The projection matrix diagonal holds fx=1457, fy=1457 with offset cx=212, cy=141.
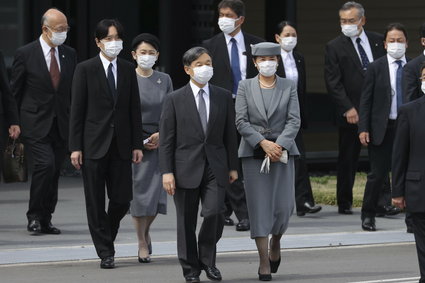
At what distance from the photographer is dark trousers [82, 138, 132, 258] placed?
12000mm

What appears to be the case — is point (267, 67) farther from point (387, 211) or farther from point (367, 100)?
point (387, 211)

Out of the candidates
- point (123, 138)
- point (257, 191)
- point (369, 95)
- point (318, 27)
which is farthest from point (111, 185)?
point (318, 27)

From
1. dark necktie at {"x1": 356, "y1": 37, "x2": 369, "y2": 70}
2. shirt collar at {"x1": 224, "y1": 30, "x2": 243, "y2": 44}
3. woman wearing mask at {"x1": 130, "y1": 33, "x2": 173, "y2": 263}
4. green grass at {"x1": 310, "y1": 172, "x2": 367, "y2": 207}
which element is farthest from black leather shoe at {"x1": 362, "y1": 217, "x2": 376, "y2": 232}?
woman wearing mask at {"x1": 130, "y1": 33, "x2": 173, "y2": 263}

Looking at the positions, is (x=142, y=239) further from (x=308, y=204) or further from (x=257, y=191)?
(x=308, y=204)

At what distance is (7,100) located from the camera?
13.6m

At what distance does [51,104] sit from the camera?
46.2 ft

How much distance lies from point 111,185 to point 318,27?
9996mm

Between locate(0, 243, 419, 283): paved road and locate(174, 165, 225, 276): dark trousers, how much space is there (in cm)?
23

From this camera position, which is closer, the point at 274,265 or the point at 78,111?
the point at 274,265

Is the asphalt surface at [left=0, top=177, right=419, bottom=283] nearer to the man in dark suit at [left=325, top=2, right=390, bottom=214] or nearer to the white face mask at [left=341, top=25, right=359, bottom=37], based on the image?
the man in dark suit at [left=325, top=2, right=390, bottom=214]

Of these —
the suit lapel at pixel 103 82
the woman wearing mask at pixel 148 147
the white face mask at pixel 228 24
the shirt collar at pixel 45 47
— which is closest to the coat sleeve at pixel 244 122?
the woman wearing mask at pixel 148 147

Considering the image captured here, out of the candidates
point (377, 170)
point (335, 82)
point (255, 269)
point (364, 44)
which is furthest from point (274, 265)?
point (364, 44)

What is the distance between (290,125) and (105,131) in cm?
159

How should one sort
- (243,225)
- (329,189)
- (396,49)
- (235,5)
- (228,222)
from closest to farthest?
(243,225) → (235,5) → (396,49) → (228,222) → (329,189)
